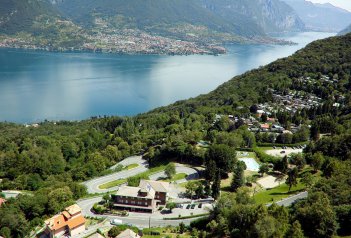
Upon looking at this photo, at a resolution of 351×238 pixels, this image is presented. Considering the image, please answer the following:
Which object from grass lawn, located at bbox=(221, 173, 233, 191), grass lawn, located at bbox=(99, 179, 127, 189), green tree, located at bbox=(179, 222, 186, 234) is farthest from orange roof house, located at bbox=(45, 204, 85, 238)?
grass lawn, located at bbox=(221, 173, 233, 191)

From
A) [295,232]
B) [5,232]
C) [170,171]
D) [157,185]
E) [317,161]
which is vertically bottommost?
[5,232]

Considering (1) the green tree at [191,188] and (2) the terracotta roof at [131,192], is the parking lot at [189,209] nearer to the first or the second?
(1) the green tree at [191,188]

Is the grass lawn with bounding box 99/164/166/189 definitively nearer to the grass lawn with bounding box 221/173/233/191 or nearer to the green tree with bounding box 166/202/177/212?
the grass lawn with bounding box 221/173/233/191

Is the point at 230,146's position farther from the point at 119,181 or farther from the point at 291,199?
the point at 291,199

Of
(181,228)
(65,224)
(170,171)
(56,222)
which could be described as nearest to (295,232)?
(181,228)

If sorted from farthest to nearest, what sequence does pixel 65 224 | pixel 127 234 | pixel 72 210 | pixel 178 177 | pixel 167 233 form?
pixel 178 177
pixel 72 210
pixel 65 224
pixel 167 233
pixel 127 234

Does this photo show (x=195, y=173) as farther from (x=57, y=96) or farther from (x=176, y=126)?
(x=57, y=96)
